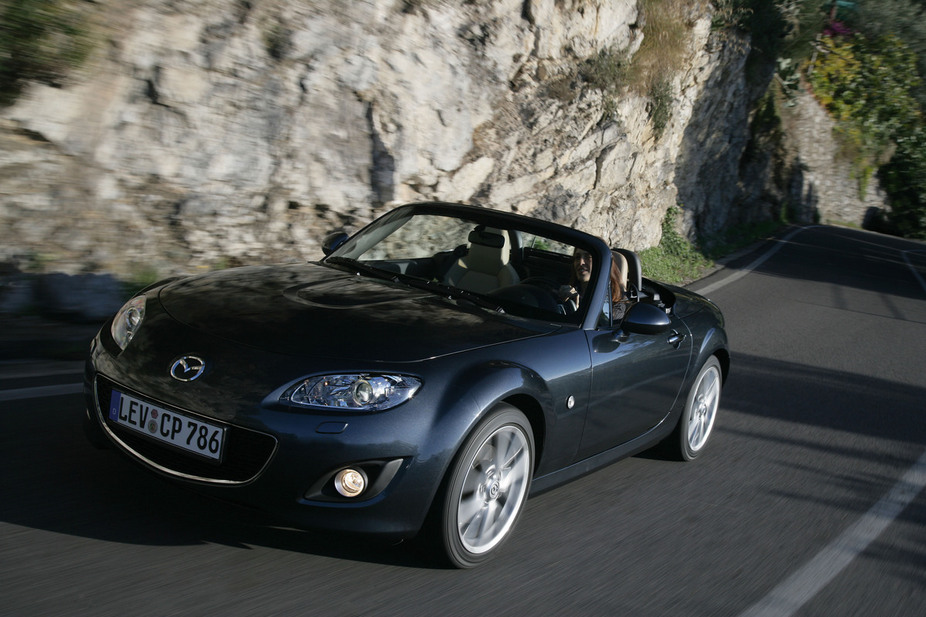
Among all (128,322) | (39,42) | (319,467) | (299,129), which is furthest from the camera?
(299,129)

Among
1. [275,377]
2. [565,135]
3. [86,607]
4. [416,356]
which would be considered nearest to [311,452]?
[275,377]

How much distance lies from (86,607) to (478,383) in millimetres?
1576

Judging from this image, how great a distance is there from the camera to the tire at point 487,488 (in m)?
3.49

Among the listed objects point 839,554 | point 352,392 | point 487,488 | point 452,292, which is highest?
point 452,292

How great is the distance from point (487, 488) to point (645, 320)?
4.39 ft

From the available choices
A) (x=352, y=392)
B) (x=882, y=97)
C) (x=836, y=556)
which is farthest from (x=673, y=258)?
(x=882, y=97)

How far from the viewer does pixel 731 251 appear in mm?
22328

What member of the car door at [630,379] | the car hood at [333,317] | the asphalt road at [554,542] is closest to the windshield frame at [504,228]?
the car door at [630,379]

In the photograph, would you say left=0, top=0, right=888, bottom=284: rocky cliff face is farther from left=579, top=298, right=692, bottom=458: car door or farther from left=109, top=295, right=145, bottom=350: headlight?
left=579, top=298, right=692, bottom=458: car door

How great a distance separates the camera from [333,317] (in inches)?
148

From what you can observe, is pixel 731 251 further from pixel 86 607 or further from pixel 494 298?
pixel 86 607

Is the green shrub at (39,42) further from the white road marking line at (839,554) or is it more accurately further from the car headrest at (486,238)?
the white road marking line at (839,554)

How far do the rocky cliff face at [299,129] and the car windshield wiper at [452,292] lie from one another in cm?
388

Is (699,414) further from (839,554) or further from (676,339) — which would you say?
(839,554)
